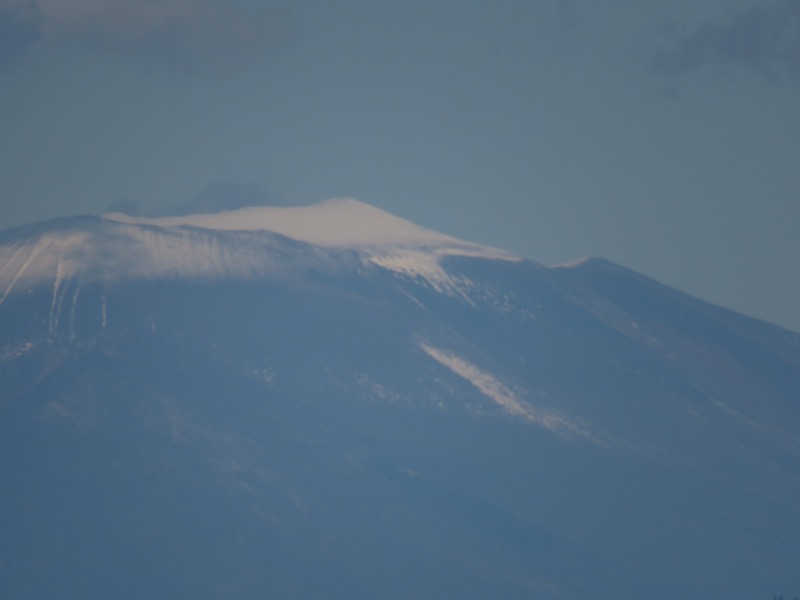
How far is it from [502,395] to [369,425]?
11.6 meters

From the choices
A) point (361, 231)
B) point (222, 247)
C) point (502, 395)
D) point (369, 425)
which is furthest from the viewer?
point (361, 231)

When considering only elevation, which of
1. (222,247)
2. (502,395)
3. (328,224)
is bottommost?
(502,395)

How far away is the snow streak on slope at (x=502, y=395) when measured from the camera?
10225 cm

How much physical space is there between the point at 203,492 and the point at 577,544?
79.7 ft

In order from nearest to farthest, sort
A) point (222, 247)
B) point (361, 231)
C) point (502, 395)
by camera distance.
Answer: point (502, 395) < point (222, 247) < point (361, 231)

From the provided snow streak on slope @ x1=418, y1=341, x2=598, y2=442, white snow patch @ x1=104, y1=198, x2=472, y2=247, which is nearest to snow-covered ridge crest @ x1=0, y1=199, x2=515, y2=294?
white snow patch @ x1=104, y1=198, x2=472, y2=247

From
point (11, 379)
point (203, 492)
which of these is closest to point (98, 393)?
point (11, 379)

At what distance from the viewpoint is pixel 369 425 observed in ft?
323

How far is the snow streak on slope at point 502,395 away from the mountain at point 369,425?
8.7 inches

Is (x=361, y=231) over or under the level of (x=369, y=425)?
over

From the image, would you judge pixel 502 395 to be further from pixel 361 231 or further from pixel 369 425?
pixel 361 231

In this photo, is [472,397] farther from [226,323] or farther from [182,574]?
[182,574]

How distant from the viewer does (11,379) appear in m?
94.8

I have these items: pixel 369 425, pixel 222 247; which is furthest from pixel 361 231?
pixel 369 425
